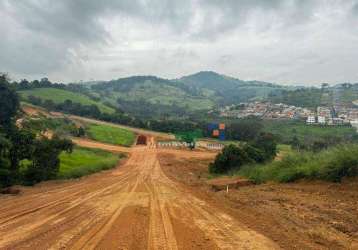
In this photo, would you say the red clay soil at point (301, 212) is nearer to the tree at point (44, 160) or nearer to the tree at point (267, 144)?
the tree at point (44, 160)

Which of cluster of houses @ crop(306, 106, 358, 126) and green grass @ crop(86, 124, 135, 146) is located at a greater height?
cluster of houses @ crop(306, 106, 358, 126)

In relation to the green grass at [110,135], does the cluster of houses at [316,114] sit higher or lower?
higher

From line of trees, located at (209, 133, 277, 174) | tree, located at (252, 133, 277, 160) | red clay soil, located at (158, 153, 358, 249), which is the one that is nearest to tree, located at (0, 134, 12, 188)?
red clay soil, located at (158, 153, 358, 249)

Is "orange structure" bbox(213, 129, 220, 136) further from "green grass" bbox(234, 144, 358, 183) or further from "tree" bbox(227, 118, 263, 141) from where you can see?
"green grass" bbox(234, 144, 358, 183)

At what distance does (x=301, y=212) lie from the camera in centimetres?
1184

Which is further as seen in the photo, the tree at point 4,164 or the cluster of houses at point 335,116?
the cluster of houses at point 335,116

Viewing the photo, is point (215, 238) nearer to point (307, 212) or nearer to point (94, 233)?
point (94, 233)

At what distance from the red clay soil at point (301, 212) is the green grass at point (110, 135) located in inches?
2881

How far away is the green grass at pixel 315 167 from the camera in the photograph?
15.5 m

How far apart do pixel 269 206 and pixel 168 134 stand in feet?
320

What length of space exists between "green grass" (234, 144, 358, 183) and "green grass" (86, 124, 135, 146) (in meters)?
68.0

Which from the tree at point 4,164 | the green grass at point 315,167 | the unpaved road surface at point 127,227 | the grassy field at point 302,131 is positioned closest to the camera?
the unpaved road surface at point 127,227

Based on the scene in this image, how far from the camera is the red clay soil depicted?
885 centimetres

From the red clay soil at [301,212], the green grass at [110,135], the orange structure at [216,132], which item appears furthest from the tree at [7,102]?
the orange structure at [216,132]
